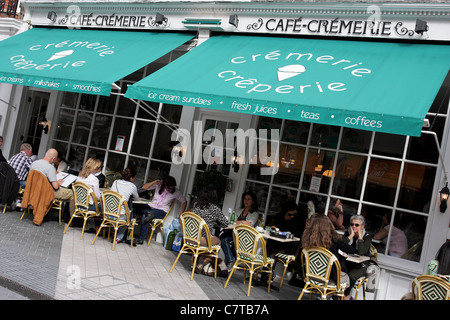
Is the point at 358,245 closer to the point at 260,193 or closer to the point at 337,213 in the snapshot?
the point at 337,213

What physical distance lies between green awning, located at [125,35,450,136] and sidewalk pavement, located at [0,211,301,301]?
2.63m

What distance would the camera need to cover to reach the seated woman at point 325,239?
20.8ft

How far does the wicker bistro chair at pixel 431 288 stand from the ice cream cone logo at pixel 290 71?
3.49 meters

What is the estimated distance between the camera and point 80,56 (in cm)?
946

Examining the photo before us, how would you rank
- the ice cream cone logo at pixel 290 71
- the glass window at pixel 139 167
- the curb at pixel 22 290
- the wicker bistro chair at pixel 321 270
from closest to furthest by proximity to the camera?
the curb at pixel 22 290
the wicker bistro chair at pixel 321 270
the ice cream cone logo at pixel 290 71
the glass window at pixel 139 167

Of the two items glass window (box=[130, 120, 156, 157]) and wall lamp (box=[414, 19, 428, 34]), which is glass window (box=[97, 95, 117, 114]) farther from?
wall lamp (box=[414, 19, 428, 34])

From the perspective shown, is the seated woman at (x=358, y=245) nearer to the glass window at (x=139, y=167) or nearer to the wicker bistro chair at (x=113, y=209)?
the wicker bistro chair at (x=113, y=209)

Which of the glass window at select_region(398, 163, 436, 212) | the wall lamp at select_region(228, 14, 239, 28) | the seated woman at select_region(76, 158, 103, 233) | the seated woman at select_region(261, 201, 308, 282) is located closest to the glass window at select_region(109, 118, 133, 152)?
the seated woman at select_region(76, 158, 103, 233)

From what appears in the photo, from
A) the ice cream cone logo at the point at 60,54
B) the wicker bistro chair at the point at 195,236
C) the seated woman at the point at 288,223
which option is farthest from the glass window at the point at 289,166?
the ice cream cone logo at the point at 60,54

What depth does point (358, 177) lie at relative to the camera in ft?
26.4

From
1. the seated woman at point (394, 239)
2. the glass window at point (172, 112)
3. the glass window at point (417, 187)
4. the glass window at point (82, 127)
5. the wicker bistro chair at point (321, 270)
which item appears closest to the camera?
the wicker bistro chair at point (321, 270)
